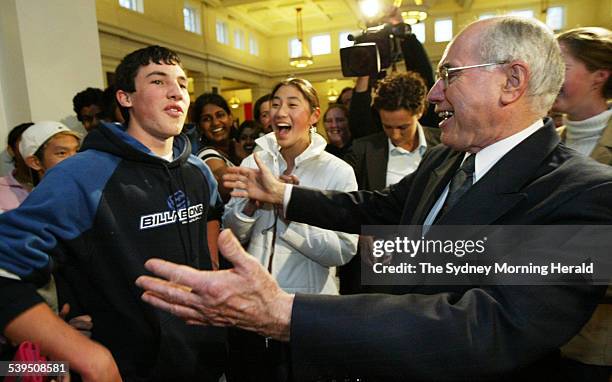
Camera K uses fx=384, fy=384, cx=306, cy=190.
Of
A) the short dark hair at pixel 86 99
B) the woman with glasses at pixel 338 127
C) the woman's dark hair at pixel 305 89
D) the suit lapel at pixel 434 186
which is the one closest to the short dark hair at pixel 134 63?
the woman's dark hair at pixel 305 89

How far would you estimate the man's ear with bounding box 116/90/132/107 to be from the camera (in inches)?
63.8

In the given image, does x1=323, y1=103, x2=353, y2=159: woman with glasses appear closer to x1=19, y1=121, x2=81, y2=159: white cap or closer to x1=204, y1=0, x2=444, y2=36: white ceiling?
x1=19, y1=121, x2=81, y2=159: white cap

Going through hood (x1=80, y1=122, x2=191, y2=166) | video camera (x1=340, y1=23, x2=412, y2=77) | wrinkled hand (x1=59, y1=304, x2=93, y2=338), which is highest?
video camera (x1=340, y1=23, x2=412, y2=77)

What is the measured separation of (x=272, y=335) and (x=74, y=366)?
689 millimetres

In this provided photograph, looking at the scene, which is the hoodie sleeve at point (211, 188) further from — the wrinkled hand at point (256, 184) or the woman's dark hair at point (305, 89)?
the woman's dark hair at point (305, 89)

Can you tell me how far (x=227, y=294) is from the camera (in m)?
0.85

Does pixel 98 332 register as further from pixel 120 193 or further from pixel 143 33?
pixel 143 33

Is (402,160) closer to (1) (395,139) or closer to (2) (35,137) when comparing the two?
(1) (395,139)

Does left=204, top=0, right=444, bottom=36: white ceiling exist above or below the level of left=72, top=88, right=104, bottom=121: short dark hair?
above

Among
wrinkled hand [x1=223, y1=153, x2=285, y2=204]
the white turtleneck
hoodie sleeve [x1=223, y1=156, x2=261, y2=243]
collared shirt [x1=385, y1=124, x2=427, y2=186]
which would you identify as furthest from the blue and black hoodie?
the white turtleneck

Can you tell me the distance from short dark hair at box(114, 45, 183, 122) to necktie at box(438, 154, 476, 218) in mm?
1264

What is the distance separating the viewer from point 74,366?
1168 mm

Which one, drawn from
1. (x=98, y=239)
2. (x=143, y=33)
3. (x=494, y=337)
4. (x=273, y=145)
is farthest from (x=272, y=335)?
(x=143, y=33)

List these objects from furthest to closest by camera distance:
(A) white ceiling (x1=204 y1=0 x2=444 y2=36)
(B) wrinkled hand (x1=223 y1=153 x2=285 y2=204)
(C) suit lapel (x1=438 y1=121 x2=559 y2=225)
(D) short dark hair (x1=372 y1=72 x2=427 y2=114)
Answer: (A) white ceiling (x1=204 y1=0 x2=444 y2=36) → (D) short dark hair (x1=372 y1=72 x2=427 y2=114) → (B) wrinkled hand (x1=223 y1=153 x2=285 y2=204) → (C) suit lapel (x1=438 y1=121 x2=559 y2=225)
